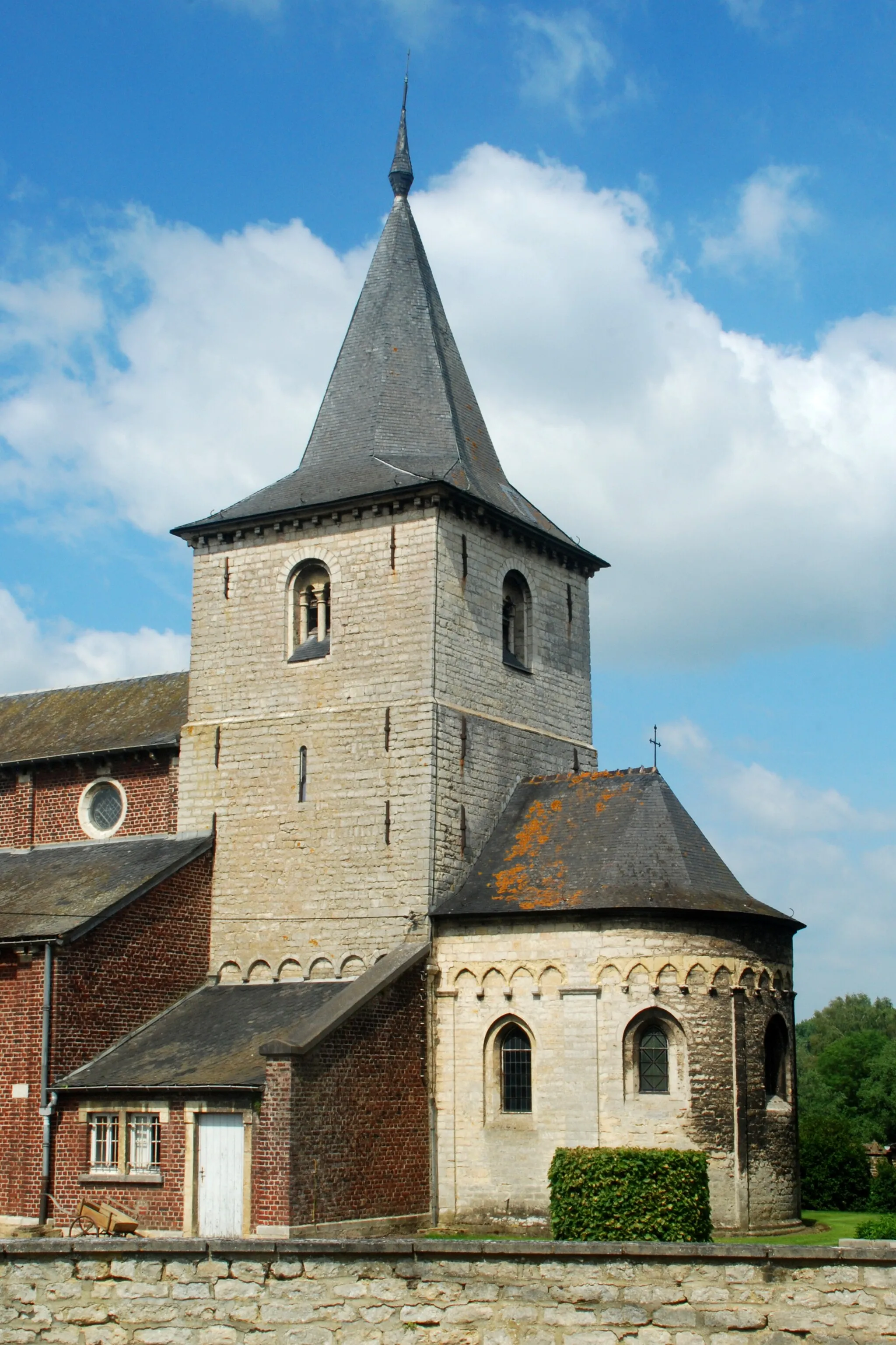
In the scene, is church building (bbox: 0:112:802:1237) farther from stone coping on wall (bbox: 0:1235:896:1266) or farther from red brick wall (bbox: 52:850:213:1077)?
stone coping on wall (bbox: 0:1235:896:1266)

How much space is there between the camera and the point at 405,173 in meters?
34.6

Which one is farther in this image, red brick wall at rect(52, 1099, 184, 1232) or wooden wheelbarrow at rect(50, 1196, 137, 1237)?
red brick wall at rect(52, 1099, 184, 1232)

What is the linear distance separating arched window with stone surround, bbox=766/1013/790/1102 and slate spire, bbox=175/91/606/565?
10745 millimetres

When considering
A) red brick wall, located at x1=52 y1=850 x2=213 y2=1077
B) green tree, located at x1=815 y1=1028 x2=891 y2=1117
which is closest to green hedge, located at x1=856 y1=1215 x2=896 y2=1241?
red brick wall, located at x1=52 y1=850 x2=213 y2=1077

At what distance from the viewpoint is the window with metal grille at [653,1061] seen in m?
24.9

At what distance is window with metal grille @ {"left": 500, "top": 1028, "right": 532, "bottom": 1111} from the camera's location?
84.4ft

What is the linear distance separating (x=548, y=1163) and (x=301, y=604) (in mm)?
11413

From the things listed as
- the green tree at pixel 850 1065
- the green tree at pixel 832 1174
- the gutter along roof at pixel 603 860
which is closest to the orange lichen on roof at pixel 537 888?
the gutter along roof at pixel 603 860

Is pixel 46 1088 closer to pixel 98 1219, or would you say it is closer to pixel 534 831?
pixel 98 1219

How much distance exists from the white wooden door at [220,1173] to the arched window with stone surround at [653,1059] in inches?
251

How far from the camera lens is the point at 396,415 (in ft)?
103

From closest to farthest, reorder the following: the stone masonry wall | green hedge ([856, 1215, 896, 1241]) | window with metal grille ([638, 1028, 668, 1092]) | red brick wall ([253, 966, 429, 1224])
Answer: green hedge ([856, 1215, 896, 1241]) < red brick wall ([253, 966, 429, 1224]) < window with metal grille ([638, 1028, 668, 1092]) < the stone masonry wall

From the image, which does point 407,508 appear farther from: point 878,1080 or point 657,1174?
point 878,1080

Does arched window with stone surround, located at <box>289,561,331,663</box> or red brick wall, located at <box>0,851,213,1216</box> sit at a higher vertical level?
arched window with stone surround, located at <box>289,561,331,663</box>
